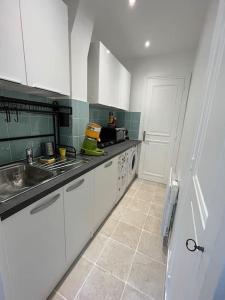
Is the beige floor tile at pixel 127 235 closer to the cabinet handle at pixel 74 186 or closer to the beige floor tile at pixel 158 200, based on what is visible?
the beige floor tile at pixel 158 200

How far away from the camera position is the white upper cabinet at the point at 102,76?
1764mm

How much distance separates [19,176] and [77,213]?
607 mm

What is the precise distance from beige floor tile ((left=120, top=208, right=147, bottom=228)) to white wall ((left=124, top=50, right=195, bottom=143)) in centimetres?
165

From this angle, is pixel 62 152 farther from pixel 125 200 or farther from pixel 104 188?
pixel 125 200

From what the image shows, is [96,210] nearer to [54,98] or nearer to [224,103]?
[54,98]

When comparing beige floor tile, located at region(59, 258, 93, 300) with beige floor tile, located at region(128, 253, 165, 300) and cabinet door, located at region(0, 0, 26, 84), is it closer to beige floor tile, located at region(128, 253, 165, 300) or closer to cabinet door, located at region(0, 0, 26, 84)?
beige floor tile, located at region(128, 253, 165, 300)

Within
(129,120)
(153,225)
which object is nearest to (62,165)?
(153,225)

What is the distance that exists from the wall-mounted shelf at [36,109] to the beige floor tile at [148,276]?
156 centimetres

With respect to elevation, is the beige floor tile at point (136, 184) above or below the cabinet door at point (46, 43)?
below

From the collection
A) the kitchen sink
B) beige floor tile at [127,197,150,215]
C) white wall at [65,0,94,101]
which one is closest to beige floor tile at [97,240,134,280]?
beige floor tile at [127,197,150,215]

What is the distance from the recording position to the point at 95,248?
1.51 metres

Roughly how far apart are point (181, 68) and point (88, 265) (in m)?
3.24

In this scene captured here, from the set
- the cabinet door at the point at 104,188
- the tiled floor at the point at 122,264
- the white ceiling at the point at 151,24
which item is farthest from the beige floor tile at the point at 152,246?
the white ceiling at the point at 151,24

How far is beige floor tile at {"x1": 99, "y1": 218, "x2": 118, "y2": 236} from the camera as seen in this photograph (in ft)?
5.67
